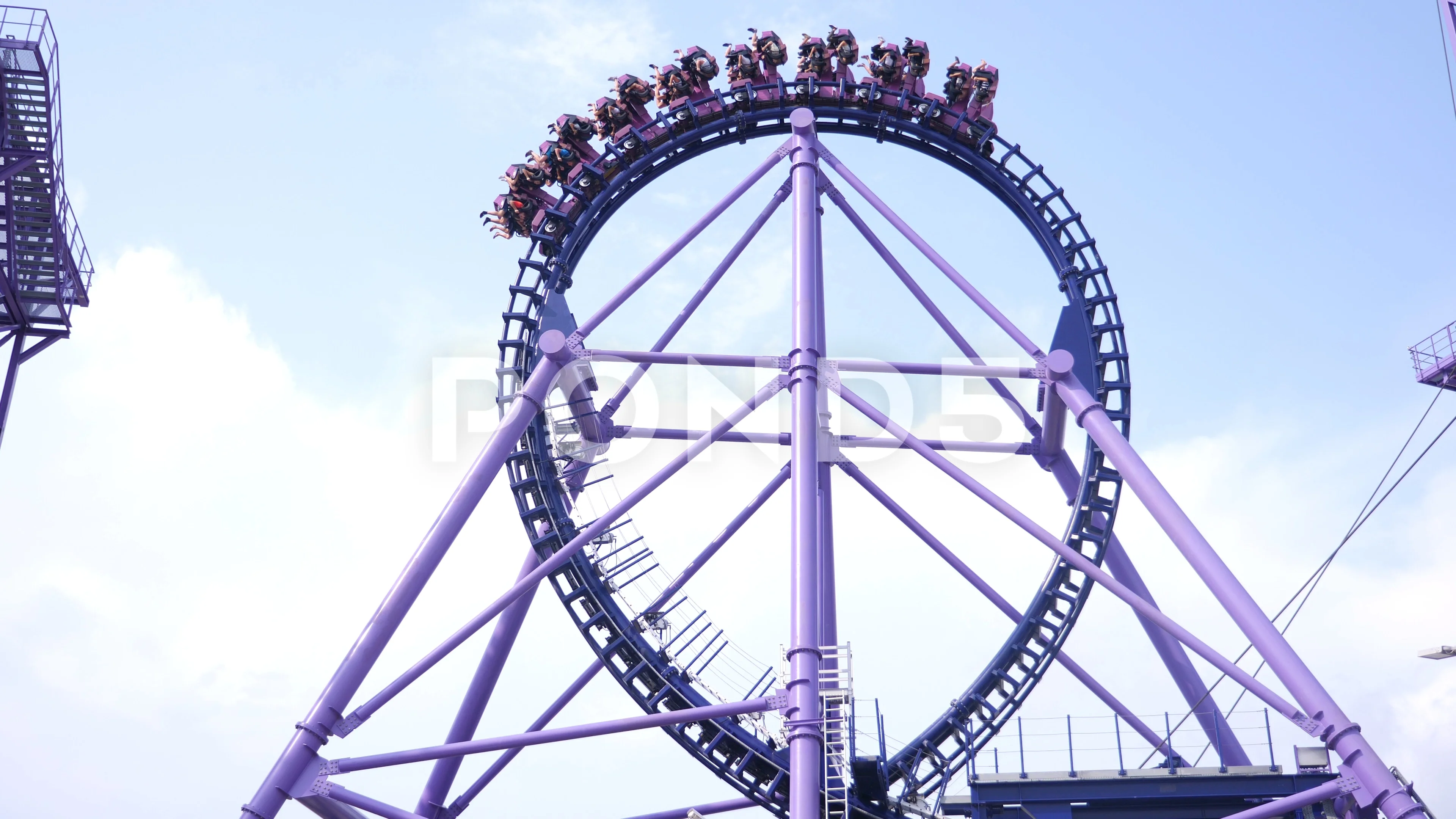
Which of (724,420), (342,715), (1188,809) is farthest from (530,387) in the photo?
(1188,809)

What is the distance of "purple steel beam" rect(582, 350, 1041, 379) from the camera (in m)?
18.3

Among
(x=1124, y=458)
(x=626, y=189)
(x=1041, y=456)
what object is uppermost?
(x=626, y=189)

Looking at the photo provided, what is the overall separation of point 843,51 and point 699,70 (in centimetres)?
209

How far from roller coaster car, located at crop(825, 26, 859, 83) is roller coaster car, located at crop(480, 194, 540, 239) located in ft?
15.6

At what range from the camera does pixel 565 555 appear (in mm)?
17078

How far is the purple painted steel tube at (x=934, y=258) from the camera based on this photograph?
1847 centimetres

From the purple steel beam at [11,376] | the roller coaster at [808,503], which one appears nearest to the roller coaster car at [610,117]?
the roller coaster at [808,503]

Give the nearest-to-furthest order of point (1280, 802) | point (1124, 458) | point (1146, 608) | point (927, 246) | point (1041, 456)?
point (1280, 802), point (1146, 608), point (1124, 458), point (927, 246), point (1041, 456)

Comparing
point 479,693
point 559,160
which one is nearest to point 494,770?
point 479,693

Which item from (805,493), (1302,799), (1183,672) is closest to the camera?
(1302,799)

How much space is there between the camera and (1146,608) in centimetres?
1598

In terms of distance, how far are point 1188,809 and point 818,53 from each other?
11371mm

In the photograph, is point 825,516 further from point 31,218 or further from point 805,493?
point 31,218

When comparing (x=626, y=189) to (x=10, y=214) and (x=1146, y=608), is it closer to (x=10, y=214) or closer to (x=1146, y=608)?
(x=10, y=214)
